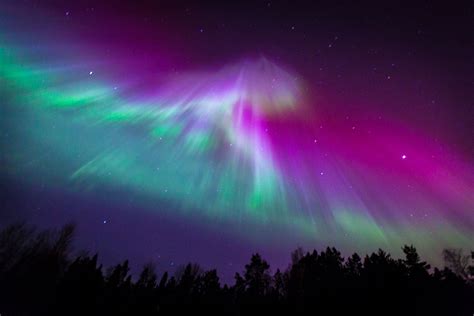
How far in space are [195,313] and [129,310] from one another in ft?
32.6

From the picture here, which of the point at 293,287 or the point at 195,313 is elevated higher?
the point at 293,287

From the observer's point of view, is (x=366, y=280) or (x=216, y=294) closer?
(x=366, y=280)

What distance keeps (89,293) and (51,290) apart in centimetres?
1558

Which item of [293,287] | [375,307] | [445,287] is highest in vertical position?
[293,287]

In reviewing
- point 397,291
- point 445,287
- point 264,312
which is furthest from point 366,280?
point 264,312

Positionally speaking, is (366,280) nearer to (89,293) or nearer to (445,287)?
(445,287)

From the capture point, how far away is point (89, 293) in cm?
4112

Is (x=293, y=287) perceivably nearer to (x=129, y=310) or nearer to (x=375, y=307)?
(x=375, y=307)

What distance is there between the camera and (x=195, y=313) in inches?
1705

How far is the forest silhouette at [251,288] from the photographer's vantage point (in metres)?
32.1

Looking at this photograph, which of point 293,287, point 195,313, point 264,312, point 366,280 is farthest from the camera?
point 293,287

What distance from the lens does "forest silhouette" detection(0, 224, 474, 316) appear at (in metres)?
32.1

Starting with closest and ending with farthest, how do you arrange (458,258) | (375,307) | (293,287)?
(375,307), (293,287), (458,258)

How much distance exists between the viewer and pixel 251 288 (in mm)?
51344
